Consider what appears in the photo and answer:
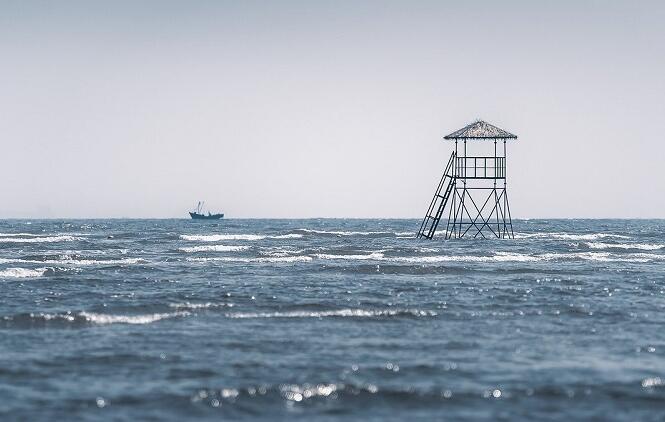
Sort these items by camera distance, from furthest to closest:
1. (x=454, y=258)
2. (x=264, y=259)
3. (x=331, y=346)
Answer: (x=264, y=259) → (x=454, y=258) → (x=331, y=346)

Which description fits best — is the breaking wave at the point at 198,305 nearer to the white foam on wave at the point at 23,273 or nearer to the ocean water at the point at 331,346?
the ocean water at the point at 331,346

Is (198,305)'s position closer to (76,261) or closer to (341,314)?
(341,314)

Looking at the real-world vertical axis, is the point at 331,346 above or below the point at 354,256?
below

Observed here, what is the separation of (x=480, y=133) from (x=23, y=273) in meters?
37.6

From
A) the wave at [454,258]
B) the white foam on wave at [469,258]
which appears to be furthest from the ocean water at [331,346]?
the wave at [454,258]

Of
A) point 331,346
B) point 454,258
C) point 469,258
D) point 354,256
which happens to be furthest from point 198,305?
point 354,256

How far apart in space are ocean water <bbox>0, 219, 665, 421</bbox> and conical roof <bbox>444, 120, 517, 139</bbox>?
27047mm

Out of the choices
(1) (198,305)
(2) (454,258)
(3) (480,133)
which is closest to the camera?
(1) (198,305)

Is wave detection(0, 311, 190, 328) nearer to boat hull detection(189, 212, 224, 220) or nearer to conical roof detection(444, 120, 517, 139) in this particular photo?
conical roof detection(444, 120, 517, 139)

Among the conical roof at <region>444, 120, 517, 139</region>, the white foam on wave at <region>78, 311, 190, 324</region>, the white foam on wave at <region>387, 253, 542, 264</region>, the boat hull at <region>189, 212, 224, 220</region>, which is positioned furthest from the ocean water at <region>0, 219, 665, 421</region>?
the boat hull at <region>189, 212, 224, 220</region>

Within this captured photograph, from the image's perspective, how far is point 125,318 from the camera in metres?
22.9

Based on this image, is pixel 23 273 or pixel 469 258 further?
pixel 469 258

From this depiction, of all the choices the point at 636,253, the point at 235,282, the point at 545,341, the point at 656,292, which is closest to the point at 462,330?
the point at 545,341

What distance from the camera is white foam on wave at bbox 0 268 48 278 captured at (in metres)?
35.2
